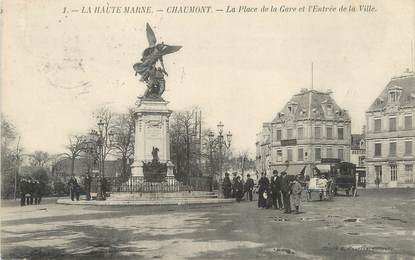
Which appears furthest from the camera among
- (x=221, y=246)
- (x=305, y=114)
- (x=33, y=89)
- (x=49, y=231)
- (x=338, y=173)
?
(x=305, y=114)

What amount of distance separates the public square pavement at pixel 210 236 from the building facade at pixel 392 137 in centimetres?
2940

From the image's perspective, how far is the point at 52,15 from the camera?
14453 millimetres

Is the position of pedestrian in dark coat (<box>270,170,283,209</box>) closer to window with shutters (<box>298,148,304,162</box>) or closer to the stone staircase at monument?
the stone staircase at monument

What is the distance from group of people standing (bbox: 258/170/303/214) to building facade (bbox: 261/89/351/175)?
133 ft

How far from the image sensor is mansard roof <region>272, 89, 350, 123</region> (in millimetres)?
62531

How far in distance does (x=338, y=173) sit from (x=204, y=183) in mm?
8340

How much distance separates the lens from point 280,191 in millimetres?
20922

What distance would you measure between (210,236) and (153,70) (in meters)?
17.2

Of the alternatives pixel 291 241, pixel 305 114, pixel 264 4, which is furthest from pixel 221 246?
pixel 305 114

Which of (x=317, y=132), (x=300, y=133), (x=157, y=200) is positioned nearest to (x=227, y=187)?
(x=157, y=200)

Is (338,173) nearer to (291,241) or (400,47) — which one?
(400,47)

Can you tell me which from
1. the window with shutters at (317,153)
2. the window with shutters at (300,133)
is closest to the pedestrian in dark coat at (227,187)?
the window with shutters at (317,153)

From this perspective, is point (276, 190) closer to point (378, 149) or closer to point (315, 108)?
point (378, 149)

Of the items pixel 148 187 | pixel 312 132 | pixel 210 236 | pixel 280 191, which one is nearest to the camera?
pixel 210 236
